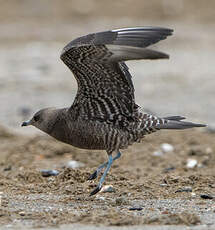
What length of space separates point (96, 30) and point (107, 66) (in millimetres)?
11110

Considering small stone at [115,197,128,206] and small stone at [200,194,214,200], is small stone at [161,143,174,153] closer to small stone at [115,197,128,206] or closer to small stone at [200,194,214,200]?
small stone at [200,194,214,200]

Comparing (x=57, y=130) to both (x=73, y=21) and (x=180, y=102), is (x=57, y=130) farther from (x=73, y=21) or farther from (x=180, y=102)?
(x=73, y=21)

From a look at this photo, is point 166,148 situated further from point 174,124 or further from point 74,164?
point 174,124

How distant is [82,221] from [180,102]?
6758 millimetres

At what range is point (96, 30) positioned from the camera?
17688 mm

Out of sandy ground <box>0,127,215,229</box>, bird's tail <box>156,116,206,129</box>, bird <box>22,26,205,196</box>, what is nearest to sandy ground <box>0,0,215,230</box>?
sandy ground <box>0,127,215,229</box>

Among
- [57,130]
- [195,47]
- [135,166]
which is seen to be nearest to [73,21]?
[195,47]

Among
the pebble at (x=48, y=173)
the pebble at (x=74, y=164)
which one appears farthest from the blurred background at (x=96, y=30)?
the pebble at (x=48, y=173)

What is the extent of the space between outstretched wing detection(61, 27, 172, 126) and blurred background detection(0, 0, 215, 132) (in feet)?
12.5

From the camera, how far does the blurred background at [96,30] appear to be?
12.4 m

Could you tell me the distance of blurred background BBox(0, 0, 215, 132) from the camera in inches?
486

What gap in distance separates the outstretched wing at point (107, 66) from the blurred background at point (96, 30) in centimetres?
380

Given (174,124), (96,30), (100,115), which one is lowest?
(174,124)

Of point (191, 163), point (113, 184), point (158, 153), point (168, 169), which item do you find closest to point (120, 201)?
point (113, 184)
